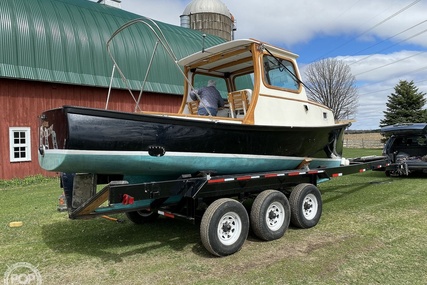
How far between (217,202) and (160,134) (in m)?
1.19

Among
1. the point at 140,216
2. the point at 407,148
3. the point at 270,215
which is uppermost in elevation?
the point at 407,148

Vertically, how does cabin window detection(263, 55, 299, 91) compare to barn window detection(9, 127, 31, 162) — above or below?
above

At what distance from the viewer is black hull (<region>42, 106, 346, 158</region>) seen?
3819 millimetres

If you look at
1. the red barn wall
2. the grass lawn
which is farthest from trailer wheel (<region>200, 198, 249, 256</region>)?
the red barn wall

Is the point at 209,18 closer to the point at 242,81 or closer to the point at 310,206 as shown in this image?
the point at 242,81

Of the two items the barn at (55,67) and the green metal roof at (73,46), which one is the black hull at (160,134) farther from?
the green metal roof at (73,46)

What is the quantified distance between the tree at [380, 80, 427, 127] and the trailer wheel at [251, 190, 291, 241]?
1181 inches

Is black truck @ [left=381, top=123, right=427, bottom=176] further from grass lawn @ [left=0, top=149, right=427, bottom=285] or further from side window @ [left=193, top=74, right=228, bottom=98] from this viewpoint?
side window @ [left=193, top=74, right=228, bottom=98]

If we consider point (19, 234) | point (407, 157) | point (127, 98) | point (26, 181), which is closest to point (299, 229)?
point (19, 234)

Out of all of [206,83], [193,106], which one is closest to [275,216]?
[193,106]

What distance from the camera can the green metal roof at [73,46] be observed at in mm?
12917

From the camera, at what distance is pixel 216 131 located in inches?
189

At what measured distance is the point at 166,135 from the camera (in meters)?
4.36

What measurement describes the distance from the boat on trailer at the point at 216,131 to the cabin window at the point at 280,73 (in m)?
0.02
